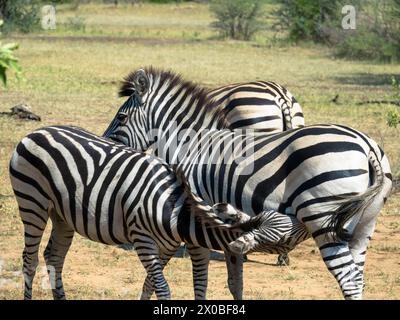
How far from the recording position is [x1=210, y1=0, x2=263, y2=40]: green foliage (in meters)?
39.5

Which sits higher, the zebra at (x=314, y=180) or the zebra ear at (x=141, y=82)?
the zebra ear at (x=141, y=82)

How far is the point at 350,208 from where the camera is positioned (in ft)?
18.5

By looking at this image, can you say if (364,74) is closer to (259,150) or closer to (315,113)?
(315,113)

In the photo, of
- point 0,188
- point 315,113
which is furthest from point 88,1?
point 0,188

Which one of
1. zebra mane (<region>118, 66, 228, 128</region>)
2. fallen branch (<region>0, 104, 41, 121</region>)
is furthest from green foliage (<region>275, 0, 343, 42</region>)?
zebra mane (<region>118, 66, 228, 128</region>)

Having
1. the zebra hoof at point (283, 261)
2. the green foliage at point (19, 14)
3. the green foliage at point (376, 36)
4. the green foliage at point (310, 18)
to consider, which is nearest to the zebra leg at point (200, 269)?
the zebra hoof at point (283, 261)

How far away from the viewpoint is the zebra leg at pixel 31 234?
6590 mm

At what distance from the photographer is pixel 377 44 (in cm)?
3056

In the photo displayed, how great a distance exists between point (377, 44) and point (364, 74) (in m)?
4.19

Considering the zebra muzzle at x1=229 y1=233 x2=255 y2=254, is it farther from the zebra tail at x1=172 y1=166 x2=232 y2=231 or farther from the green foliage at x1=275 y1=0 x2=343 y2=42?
the green foliage at x1=275 y1=0 x2=343 y2=42

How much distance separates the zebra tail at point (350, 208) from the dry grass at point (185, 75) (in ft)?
5.45

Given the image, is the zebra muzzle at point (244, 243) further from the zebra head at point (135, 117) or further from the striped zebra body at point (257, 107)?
the striped zebra body at point (257, 107)

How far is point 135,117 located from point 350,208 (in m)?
2.49

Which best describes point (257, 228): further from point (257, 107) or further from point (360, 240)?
point (257, 107)
